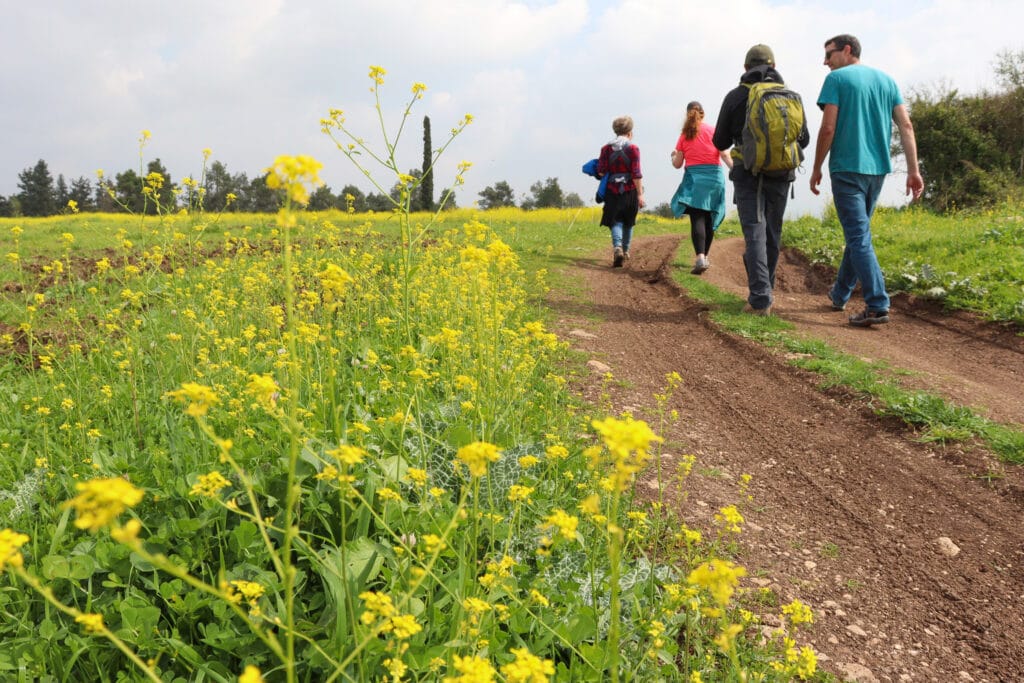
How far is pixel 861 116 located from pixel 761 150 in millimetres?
944

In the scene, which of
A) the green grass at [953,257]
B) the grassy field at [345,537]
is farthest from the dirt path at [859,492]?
the green grass at [953,257]

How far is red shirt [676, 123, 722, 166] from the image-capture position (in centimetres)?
910

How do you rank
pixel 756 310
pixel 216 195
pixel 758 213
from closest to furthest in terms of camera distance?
pixel 758 213
pixel 756 310
pixel 216 195

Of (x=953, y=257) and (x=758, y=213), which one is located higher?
(x=758, y=213)

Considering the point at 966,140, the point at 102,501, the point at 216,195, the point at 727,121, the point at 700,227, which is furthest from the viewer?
the point at 216,195

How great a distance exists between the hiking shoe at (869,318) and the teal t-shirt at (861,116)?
1.41m

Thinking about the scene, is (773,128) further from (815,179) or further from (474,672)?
(474,672)

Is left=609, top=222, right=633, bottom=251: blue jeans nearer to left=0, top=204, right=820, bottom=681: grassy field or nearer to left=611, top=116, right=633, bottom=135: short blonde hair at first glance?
left=611, top=116, right=633, bottom=135: short blonde hair

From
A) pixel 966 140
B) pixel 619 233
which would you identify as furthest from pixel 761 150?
pixel 966 140

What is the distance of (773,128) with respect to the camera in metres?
6.17

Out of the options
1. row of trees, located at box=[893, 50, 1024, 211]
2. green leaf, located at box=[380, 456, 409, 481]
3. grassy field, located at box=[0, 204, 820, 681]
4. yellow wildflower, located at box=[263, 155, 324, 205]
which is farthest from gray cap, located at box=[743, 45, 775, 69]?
row of trees, located at box=[893, 50, 1024, 211]

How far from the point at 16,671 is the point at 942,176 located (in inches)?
1224

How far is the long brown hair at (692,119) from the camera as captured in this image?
9.16m

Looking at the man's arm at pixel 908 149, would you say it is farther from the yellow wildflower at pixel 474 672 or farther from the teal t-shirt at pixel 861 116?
the yellow wildflower at pixel 474 672
